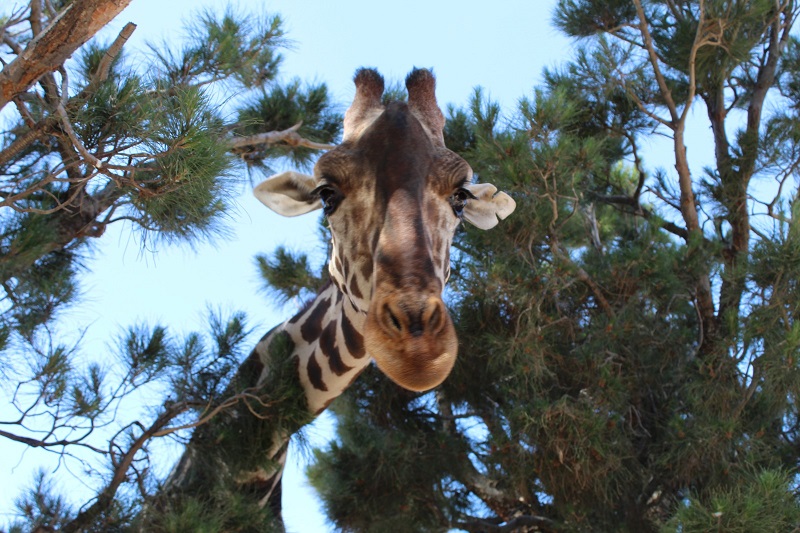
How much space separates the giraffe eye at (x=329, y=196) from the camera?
8.80ft

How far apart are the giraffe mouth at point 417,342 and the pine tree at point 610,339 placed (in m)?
1.37

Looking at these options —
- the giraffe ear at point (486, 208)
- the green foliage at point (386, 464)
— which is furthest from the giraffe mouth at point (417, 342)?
the green foliage at point (386, 464)

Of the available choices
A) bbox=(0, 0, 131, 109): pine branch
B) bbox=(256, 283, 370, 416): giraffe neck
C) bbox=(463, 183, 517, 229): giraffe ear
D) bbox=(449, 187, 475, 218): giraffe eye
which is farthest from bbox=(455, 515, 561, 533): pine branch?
bbox=(0, 0, 131, 109): pine branch

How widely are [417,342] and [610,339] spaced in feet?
6.60

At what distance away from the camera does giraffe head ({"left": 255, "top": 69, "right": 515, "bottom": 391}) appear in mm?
2117

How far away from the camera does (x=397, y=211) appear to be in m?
2.43

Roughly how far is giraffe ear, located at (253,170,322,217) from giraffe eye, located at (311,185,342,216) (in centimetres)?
19

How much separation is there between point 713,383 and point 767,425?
30cm

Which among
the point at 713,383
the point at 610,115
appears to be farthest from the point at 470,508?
the point at 610,115

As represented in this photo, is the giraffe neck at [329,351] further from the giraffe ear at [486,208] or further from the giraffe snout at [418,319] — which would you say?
the giraffe snout at [418,319]

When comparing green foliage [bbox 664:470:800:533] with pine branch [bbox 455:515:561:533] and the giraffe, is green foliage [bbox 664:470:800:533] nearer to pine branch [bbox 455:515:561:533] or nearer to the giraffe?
pine branch [bbox 455:515:561:533]

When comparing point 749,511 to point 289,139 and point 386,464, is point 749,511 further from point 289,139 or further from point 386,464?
point 289,139

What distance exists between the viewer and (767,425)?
380 cm

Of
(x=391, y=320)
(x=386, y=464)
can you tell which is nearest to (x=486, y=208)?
(x=391, y=320)
